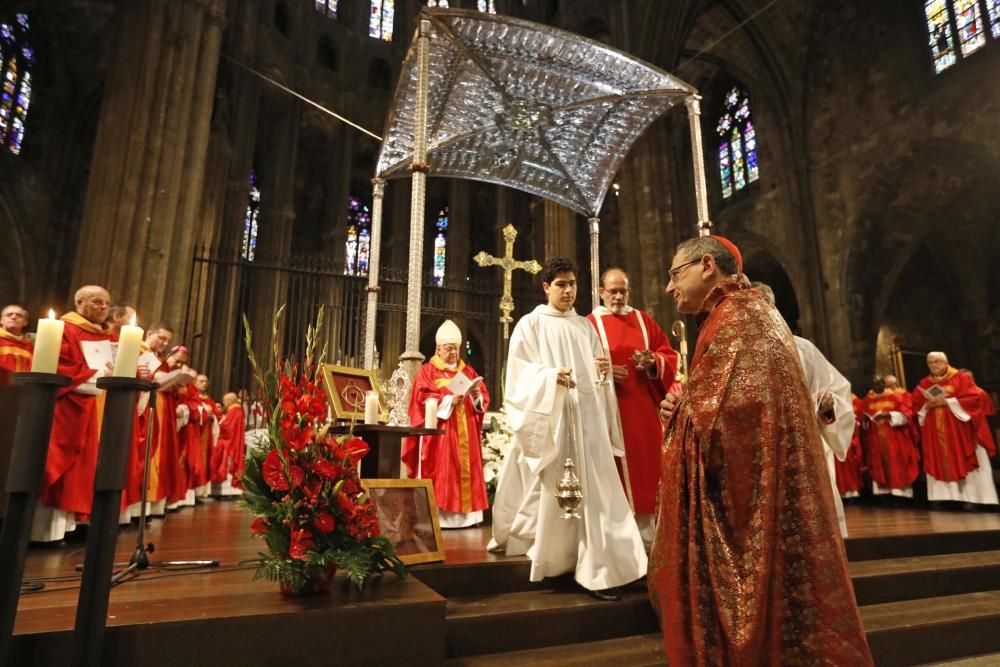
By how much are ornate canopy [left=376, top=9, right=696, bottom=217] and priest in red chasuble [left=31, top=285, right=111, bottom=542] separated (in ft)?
10.6

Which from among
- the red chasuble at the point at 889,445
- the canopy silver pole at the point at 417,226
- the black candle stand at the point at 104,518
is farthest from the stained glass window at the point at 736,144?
the black candle stand at the point at 104,518

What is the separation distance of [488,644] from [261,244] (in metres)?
18.0

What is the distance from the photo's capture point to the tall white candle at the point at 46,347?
1.71m

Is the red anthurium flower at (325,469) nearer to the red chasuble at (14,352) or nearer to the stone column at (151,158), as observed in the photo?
the red chasuble at (14,352)

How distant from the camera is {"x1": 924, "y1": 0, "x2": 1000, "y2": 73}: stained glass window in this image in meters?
11.7

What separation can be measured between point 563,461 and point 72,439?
348 cm

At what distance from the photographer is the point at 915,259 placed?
52.6 feet

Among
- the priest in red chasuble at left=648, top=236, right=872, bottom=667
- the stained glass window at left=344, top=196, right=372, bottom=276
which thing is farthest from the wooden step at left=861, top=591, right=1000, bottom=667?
the stained glass window at left=344, top=196, right=372, bottom=276

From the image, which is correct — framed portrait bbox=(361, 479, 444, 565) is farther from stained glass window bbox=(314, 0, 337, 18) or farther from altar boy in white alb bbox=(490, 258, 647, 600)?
stained glass window bbox=(314, 0, 337, 18)

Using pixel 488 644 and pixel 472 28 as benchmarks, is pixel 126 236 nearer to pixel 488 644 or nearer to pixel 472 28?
pixel 472 28

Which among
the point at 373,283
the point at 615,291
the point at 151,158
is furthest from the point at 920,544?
the point at 151,158

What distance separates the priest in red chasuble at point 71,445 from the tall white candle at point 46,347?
8.40ft

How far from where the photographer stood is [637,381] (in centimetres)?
370

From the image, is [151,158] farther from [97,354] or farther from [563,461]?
[563,461]
